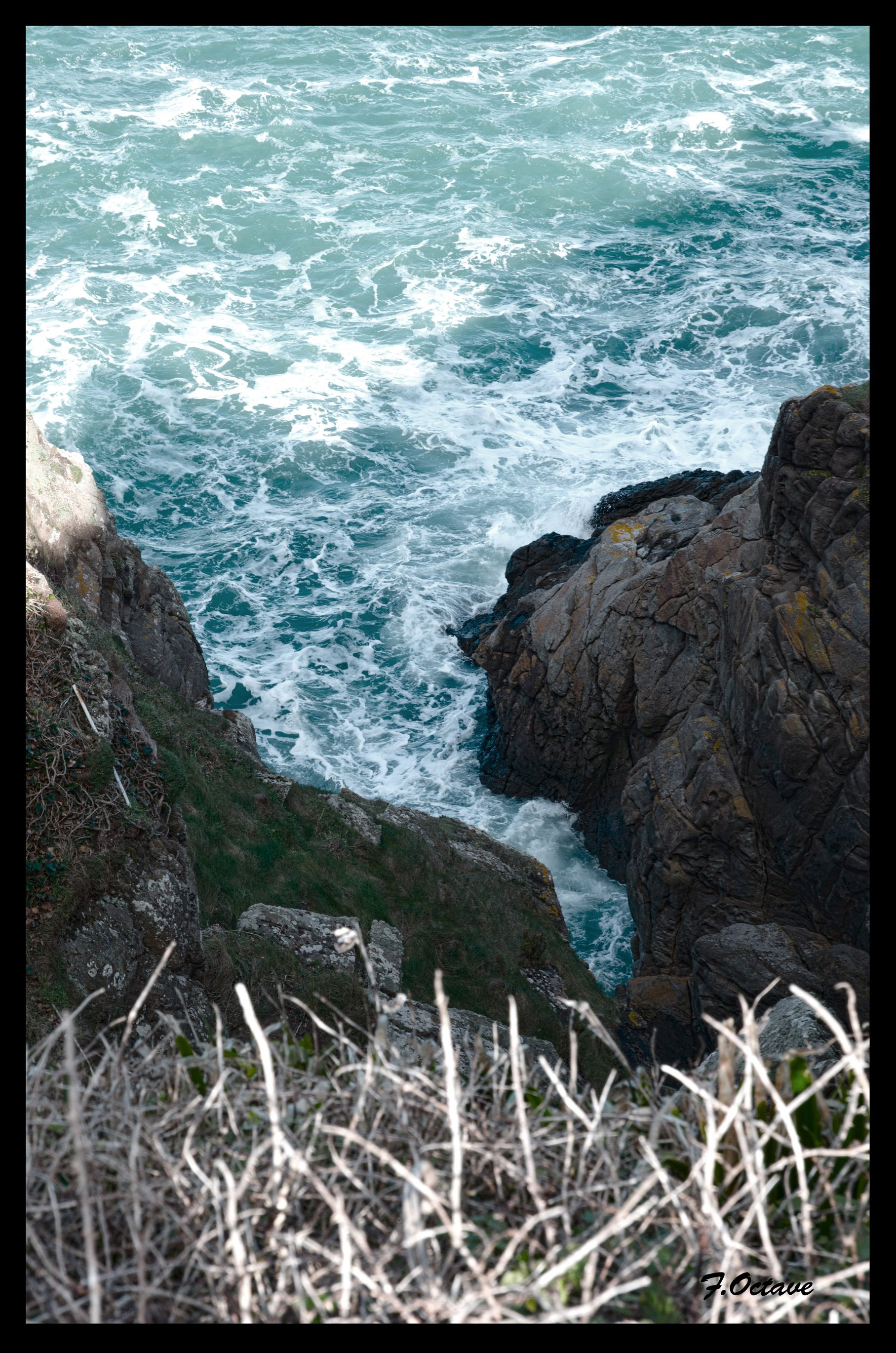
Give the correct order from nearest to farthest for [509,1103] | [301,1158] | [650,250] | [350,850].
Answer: [301,1158], [509,1103], [350,850], [650,250]

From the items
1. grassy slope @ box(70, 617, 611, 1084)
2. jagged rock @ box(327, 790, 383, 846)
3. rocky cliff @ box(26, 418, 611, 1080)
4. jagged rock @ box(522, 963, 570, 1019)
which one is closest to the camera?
rocky cliff @ box(26, 418, 611, 1080)

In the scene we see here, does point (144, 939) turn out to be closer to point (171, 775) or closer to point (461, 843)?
point (171, 775)

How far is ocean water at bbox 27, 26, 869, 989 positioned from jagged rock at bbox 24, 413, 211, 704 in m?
4.98

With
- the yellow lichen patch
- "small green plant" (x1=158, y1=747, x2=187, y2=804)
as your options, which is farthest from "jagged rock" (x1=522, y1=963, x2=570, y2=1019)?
the yellow lichen patch

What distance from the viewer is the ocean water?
23.1 meters

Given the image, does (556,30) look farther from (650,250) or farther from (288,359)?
(288,359)

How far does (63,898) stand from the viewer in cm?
710

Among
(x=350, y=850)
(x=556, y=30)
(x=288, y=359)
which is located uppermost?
(x=556, y=30)

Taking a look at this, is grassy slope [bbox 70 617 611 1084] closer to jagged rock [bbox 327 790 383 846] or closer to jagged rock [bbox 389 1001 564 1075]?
jagged rock [bbox 327 790 383 846]

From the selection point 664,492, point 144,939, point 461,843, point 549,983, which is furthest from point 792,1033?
point 664,492

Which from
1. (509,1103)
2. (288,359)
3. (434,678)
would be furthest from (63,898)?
(288,359)

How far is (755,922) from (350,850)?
19.2ft

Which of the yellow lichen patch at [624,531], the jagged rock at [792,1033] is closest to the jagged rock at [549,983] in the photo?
the jagged rock at [792,1033]

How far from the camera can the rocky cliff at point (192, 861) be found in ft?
24.1
